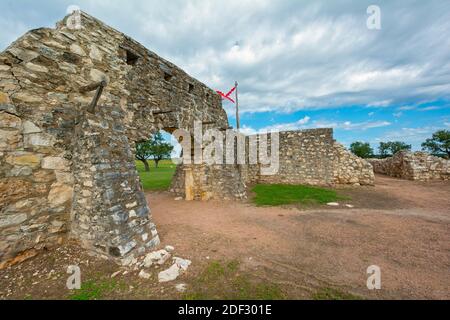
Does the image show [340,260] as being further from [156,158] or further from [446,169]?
[156,158]

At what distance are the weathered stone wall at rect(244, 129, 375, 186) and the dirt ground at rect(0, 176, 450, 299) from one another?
4.90 meters

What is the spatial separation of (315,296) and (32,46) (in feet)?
19.2

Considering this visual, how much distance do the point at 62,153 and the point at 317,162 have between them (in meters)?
12.4

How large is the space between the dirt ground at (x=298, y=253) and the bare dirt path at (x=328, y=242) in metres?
0.02

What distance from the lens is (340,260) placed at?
128 inches

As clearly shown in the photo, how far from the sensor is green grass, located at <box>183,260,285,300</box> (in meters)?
2.36

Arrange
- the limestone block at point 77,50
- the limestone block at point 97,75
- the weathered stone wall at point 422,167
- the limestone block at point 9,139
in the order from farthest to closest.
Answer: the weathered stone wall at point 422,167 → the limestone block at point 97,75 → the limestone block at point 77,50 → the limestone block at point 9,139

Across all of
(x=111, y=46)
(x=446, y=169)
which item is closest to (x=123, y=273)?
(x=111, y=46)

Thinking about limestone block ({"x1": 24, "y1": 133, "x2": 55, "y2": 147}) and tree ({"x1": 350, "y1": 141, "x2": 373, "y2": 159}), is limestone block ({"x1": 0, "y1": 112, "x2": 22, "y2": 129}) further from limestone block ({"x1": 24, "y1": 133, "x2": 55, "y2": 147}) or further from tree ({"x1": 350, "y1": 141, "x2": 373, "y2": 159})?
tree ({"x1": 350, "y1": 141, "x2": 373, "y2": 159})

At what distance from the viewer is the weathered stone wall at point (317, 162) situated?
11.4 metres

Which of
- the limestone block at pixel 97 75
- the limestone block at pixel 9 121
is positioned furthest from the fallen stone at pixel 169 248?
the limestone block at pixel 97 75

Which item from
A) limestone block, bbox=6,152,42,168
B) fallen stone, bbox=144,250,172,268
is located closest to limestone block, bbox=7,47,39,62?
limestone block, bbox=6,152,42,168

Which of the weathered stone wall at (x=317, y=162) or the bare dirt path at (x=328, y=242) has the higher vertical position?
the weathered stone wall at (x=317, y=162)

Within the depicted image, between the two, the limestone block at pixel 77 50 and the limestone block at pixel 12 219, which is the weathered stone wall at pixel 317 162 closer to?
the limestone block at pixel 77 50
